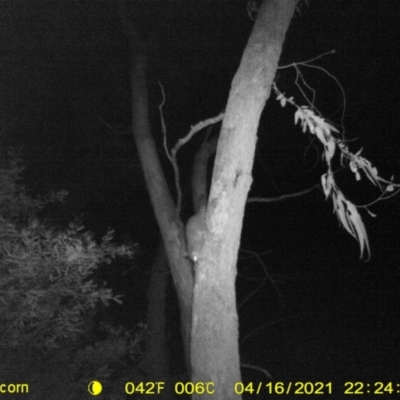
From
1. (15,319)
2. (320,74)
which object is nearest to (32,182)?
(15,319)

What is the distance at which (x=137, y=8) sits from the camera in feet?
29.2

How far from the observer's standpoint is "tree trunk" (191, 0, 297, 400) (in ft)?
15.6

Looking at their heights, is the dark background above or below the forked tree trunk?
above

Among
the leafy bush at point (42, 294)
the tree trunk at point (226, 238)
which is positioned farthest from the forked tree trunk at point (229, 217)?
the leafy bush at point (42, 294)

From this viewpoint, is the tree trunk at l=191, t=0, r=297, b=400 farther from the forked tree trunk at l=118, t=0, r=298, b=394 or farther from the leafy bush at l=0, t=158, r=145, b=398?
the leafy bush at l=0, t=158, r=145, b=398

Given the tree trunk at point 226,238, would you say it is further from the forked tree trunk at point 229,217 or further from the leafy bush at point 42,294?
the leafy bush at point 42,294

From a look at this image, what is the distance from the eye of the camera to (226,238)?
4.82 m

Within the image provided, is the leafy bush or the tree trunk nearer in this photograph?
the tree trunk

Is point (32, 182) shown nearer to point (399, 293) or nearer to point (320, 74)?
point (320, 74)

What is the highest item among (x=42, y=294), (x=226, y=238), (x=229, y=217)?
(x=42, y=294)

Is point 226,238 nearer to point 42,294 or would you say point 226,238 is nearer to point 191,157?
point 42,294

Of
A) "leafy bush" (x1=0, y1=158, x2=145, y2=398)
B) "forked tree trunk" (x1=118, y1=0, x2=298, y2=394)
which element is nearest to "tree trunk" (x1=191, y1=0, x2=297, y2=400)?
"forked tree trunk" (x1=118, y1=0, x2=298, y2=394)

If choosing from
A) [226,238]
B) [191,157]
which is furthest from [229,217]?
[191,157]

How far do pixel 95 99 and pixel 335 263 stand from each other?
30.0 ft
